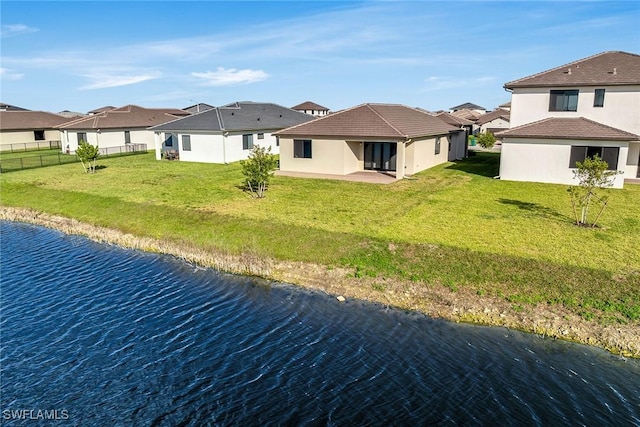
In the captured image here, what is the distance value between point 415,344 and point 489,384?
7.44 ft

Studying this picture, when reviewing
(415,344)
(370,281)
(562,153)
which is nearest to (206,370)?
(415,344)

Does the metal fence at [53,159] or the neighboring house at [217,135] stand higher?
the neighboring house at [217,135]

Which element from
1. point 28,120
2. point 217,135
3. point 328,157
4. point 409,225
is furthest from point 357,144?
point 28,120

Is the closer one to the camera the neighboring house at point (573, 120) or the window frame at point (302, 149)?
the neighboring house at point (573, 120)

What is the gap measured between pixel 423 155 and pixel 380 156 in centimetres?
392

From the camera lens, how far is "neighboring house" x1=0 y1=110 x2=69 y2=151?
54969 mm

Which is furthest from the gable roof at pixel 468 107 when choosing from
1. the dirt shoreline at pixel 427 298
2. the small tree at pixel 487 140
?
the dirt shoreline at pixel 427 298

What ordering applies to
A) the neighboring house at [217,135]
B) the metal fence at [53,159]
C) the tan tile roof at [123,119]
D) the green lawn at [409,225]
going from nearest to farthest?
the green lawn at [409,225], the metal fence at [53,159], the neighboring house at [217,135], the tan tile roof at [123,119]

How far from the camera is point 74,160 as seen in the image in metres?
43.4

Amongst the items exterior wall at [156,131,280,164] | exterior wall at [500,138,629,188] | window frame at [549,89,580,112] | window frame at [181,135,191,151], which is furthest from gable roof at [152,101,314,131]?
window frame at [549,89,580,112]

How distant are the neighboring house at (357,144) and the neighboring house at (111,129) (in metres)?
21.5

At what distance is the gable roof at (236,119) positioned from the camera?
4075 centimetres

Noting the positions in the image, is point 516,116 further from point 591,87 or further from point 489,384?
point 489,384

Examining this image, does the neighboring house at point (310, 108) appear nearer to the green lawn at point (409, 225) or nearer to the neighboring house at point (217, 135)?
the neighboring house at point (217, 135)
